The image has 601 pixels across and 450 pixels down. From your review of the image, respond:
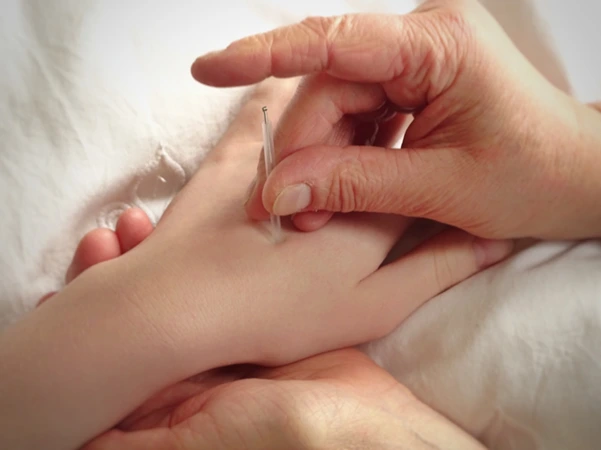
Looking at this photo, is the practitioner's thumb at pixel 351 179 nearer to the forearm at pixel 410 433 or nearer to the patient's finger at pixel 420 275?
the patient's finger at pixel 420 275

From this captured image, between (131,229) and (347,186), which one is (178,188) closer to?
(131,229)

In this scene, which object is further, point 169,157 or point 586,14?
point 586,14

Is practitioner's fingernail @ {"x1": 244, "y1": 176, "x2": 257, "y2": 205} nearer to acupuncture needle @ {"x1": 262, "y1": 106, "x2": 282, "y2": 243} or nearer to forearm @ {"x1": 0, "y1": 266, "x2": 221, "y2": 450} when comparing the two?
acupuncture needle @ {"x1": 262, "y1": 106, "x2": 282, "y2": 243}

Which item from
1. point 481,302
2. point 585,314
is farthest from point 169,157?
point 585,314

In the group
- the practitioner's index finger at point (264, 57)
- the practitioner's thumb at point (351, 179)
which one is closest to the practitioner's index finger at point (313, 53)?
the practitioner's index finger at point (264, 57)

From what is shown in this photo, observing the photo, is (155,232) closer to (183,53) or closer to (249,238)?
(249,238)

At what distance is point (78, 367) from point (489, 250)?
0.59m

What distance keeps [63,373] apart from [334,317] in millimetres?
349

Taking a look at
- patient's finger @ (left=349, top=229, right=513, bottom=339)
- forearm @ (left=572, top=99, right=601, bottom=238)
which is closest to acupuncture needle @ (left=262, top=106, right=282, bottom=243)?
patient's finger @ (left=349, top=229, right=513, bottom=339)

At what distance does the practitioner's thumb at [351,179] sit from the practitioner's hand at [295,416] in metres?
0.22

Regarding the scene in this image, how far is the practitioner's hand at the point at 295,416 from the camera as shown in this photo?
596mm

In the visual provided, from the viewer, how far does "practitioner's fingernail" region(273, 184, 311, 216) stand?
0.67m

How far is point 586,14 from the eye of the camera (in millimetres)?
1055

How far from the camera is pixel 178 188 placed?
3.01ft
